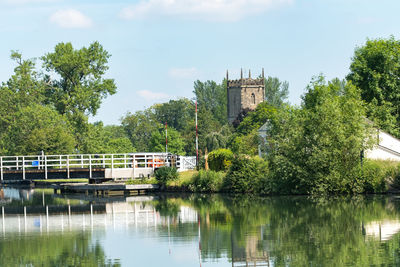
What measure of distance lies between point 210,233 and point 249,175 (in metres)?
17.9

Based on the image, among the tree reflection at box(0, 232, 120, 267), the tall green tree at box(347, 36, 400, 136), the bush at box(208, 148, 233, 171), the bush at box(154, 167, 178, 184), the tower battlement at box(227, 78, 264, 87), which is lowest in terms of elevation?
the tree reflection at box(0, 232, 120, 267)

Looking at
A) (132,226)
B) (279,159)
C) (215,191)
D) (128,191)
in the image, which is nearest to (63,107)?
(128,191)

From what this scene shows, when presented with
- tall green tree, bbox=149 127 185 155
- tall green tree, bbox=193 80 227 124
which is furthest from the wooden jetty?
tall green tree, bbox=193 80 227 124

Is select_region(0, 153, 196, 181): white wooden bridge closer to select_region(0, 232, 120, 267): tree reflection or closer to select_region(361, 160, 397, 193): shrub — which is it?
select_region(361, 160, 397, 193): shrub

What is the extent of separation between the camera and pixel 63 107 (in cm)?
7381

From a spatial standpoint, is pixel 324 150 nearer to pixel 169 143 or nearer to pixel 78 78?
pixel 78 78

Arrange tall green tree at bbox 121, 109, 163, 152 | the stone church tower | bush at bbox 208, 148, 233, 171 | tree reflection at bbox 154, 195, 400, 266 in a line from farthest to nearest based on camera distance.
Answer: the stone church tower < tall green tree at bbox 121, 109, 163, 152 < bush at bbox 208, 148, 233, 171 < tree reflection at bbox 154, 195, 400, 266

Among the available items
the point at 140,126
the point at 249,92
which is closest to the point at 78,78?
the point at 140,126

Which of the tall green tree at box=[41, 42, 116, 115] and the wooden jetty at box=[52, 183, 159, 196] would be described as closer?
the wooden jetty at box=[52, 183, 159, 196]

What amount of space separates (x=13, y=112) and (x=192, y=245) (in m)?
58.7

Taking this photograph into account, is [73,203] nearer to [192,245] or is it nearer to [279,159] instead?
[279,159]

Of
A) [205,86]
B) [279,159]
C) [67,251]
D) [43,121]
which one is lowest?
[67,251]

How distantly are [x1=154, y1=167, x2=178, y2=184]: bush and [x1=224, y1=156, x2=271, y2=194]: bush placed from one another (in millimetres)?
6013

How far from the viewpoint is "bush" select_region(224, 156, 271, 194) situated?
42094mm
